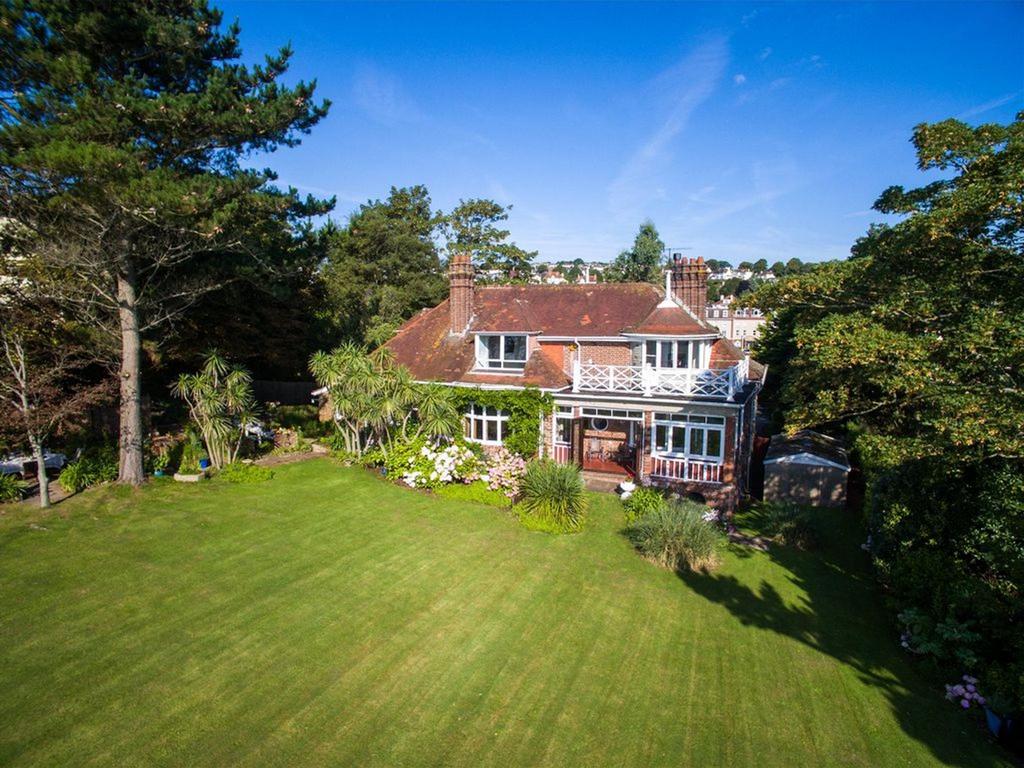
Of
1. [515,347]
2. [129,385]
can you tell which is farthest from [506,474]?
[129,385]

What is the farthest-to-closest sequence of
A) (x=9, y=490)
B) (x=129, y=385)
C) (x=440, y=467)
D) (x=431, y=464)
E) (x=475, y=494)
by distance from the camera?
(x=431, y=464)
(x=440, y=467)
(x=475, y=494)
(x=129, y=385)
(x=9, y=490)

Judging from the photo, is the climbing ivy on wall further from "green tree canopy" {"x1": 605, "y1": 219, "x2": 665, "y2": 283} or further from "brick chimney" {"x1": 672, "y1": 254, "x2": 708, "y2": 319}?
"green tree canopy" {"x1": 605, "y1": 219, "x2": 665, "y2": 283}

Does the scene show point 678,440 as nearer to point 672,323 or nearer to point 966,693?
point 672,323

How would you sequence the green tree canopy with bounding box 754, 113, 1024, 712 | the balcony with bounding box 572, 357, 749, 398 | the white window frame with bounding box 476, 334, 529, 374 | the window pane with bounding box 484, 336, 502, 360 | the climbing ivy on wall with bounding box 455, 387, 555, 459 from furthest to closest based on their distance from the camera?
1. the window pane with bounding box 484, 336, 502, 360
2. the white window frame with bounding box 476, 334, 529, 374
3. the climbing ivy on wall with bounding box 455, 387, 555, 459
4. the balcony with bounding box 572, 357, 749, 398
5. the green tree canopy with bounding box 754, 113, 1024, 712

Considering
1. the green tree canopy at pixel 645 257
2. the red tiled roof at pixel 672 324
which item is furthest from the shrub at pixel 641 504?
the green tree canopy at pixel 645 257

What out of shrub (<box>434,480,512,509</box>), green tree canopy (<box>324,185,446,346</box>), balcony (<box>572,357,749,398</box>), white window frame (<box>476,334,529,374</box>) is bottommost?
shrub (<box>434,480,512,509</box>)

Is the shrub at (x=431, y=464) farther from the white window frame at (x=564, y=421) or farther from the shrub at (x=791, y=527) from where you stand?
the shrub at (x=791, y=527)

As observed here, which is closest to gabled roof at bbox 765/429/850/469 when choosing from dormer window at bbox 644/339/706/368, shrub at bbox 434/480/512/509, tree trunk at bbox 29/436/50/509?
dormer window at bbox 644/339/706/368
